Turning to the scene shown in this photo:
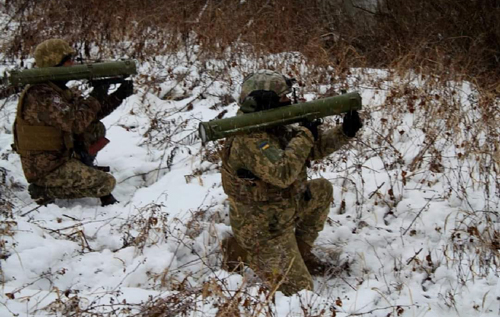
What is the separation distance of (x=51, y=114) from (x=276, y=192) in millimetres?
2070

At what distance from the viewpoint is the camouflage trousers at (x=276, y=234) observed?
3.36 meters

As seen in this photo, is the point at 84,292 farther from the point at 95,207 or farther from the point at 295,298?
the point at 95,207

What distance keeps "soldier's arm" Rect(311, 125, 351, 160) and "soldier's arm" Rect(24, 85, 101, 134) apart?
2002 mm

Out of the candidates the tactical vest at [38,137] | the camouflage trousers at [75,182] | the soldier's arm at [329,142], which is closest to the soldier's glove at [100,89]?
the tactical vest at [38,137]

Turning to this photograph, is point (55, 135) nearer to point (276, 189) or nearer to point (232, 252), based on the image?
point (232, 252)

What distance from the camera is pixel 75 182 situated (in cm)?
457

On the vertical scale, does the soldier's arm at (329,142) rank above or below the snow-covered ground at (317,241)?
above

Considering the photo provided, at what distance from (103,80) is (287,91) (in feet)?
6.32

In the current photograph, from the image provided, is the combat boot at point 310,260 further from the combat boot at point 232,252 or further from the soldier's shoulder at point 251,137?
the soldier's shoulder at point 251,137

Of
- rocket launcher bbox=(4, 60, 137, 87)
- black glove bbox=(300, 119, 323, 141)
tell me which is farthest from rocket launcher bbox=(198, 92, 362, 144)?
rocket launcher bbox=(4, 60, 137, 87)

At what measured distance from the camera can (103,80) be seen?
4.56 meters

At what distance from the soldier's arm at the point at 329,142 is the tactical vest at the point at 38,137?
2143 millimetres

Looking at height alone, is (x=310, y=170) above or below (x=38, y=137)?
Result: below

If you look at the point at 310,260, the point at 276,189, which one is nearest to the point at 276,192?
the point at 276,189
